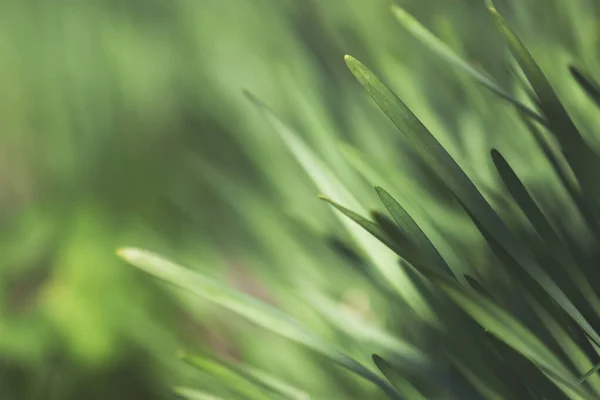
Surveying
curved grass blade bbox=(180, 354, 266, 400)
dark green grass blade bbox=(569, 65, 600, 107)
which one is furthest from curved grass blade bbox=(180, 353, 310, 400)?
dark green grass blade bbox=(569, 65, 600, 107)

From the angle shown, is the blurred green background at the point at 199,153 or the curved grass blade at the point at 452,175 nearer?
the curved grass blade at the point at 452,175

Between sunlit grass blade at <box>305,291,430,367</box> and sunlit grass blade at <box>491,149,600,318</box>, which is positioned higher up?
sunlit grass blade at <box>491,149,600,318</box>

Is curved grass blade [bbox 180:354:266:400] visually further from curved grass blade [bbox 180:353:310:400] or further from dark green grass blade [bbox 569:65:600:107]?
dark green grass blade [bbox 569:65:600:107]

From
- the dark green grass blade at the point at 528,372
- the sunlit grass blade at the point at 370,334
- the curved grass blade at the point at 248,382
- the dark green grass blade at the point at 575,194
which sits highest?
the dark green grass blade at the point at 575,194

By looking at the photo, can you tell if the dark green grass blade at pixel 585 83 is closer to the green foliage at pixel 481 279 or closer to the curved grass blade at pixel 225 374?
the green foliage at pixel 481 279

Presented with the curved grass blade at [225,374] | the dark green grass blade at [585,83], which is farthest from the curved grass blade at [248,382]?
the dark green grass blade at [585,83]

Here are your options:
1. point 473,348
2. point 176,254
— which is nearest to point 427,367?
point 473,348

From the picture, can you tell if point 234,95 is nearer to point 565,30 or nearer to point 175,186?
point 175,186
